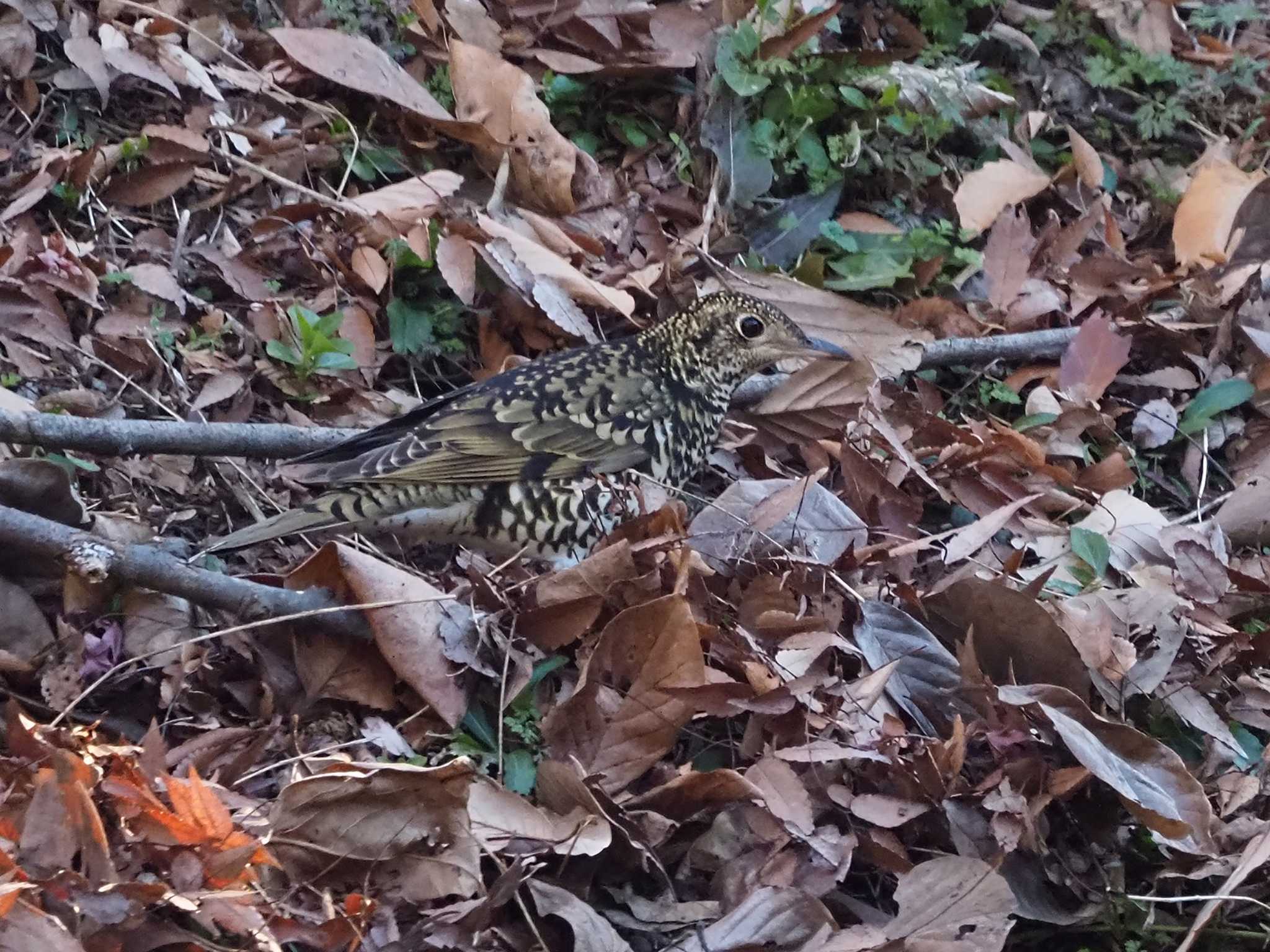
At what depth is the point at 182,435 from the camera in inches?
133

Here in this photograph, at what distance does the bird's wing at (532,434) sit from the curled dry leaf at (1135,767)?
1.45m

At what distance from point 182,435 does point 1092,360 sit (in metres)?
2.96

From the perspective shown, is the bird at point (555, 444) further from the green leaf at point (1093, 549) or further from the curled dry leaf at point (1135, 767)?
the curled dry leaf at point (1135, 767)

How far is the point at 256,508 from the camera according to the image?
3664 millimetres

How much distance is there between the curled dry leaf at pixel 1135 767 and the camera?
2771 mm

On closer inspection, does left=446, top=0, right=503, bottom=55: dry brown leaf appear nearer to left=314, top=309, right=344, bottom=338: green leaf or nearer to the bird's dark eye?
left=314, top=309, right=344, bottom=338: green leaf

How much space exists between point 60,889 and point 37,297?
7.56 feet

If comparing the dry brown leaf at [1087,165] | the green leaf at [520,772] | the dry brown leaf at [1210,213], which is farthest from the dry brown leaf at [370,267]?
the dry brown leaf at [1210,213]

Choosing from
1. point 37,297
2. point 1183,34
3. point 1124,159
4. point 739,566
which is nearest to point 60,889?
point 739,566

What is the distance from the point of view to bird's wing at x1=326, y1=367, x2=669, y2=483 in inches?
141

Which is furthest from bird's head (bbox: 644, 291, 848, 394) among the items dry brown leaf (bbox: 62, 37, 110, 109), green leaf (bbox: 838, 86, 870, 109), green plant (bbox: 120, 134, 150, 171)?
dry brown leaf (bbox: 62, 37, 110, 109)

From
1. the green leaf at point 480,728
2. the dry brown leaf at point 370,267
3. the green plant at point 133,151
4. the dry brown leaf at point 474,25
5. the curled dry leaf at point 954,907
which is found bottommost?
the curled dry leaf at point 954,907

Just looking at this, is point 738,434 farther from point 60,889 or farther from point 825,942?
point 60,889

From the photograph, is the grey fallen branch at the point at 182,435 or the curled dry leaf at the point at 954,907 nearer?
the curled dry leaf at the point at 954,907
